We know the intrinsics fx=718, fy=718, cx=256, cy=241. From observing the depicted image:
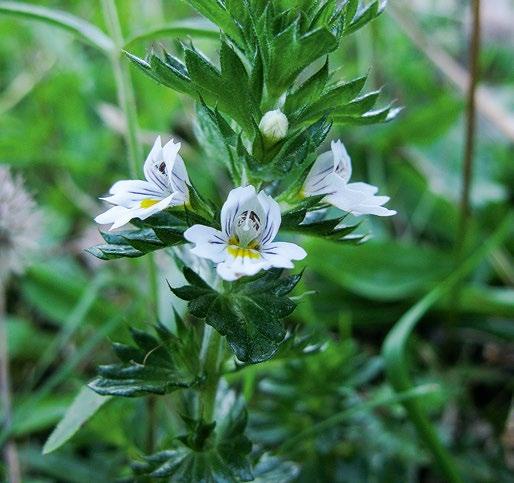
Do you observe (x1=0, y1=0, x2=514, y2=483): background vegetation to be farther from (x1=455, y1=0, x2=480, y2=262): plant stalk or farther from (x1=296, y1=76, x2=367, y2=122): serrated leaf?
(x1=296, y1=76, x2=367, y2=122): serrated leaf

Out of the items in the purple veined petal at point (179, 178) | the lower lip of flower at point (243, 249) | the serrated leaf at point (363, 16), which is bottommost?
the lower lip of flower at point (243, 249)

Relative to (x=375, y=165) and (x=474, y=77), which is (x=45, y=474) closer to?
(x=474, y=77)

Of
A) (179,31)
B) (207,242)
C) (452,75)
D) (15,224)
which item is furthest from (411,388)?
(452,75)

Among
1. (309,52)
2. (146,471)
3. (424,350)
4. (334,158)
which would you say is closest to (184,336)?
(146,471)

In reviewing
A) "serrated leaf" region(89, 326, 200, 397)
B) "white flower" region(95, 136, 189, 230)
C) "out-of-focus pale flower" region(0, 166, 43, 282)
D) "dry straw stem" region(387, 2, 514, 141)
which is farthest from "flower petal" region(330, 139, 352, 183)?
"dry straw stem" region(387, 2, 514, 141)

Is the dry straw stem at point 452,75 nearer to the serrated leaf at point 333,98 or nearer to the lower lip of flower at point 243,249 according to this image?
the serrated leaf at point 333,98

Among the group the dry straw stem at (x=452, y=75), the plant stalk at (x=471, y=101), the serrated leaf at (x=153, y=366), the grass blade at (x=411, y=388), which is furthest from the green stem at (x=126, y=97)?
the dry straw stem at (x=452, y=75)
